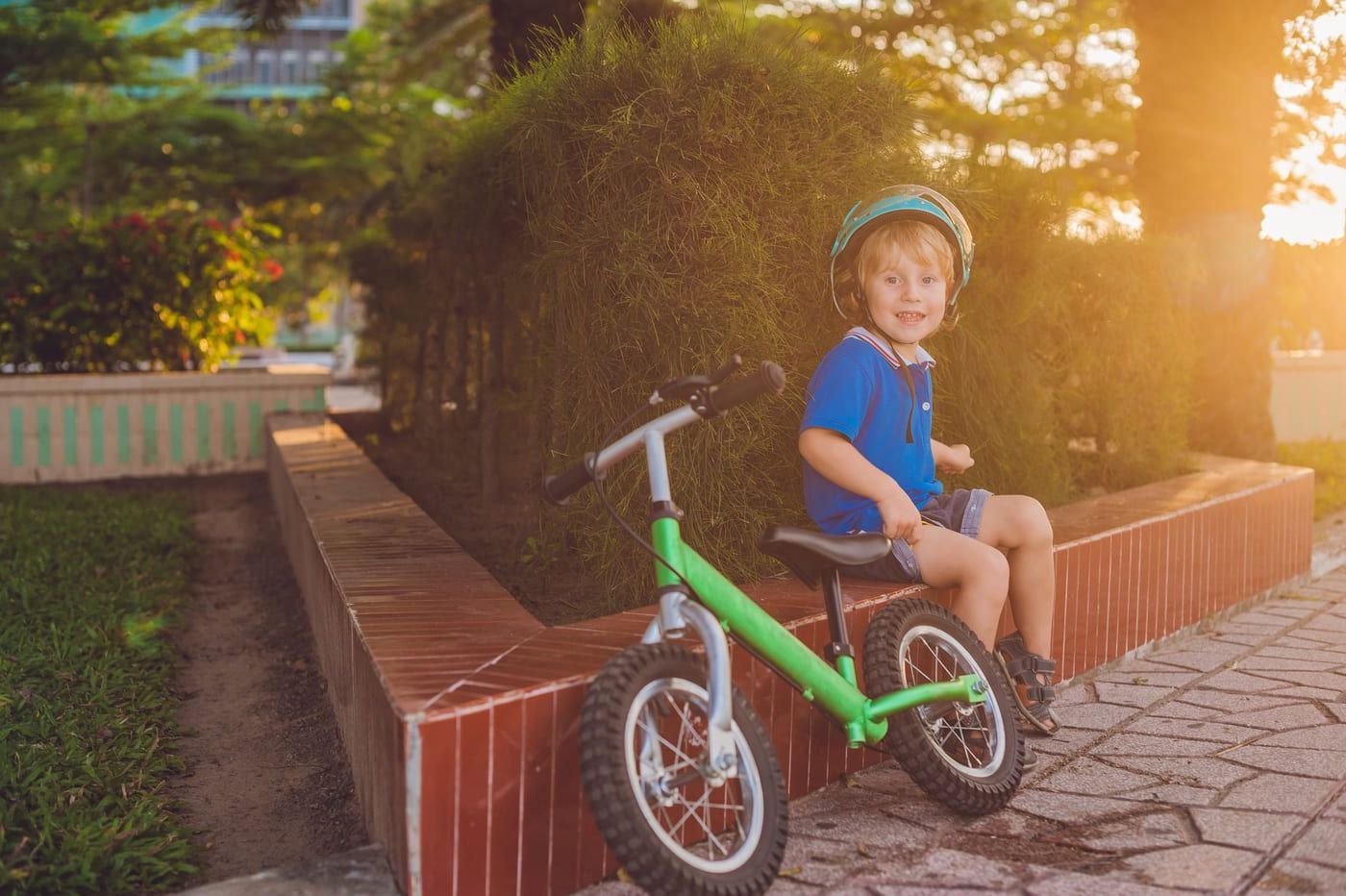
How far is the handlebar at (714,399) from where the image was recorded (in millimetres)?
2367

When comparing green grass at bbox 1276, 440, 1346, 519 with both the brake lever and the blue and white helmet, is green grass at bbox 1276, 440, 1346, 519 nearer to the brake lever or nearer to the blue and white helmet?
the blue and white helmet

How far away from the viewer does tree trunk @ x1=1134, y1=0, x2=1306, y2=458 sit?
7.26 meters

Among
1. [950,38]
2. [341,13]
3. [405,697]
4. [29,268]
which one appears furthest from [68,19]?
[341,13]

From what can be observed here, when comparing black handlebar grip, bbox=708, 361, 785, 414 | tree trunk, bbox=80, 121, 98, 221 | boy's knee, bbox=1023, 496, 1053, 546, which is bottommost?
boy's knee, bbox=1023, 496, 1053, 546

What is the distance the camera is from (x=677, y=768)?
97.1 inches

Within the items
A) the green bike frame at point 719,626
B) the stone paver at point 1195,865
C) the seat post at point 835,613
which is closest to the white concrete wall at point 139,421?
the seat post at point 835,613

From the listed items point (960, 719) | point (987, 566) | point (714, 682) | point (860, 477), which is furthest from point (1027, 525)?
point (714, 682)

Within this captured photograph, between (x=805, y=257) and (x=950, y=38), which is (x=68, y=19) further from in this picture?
(x=805, y=257)

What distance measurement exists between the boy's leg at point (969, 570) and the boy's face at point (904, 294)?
57 cm

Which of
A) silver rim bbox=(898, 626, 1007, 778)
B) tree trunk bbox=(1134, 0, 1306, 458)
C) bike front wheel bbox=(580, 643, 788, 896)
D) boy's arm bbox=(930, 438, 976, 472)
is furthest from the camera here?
tree trunk bbox=(1134, 0, 1306, 458)

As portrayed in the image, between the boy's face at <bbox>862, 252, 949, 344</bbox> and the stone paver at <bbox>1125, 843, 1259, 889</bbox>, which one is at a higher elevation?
the boy's face at <bbox>862, 252, 949, 344</bbox>

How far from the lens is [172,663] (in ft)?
14.8

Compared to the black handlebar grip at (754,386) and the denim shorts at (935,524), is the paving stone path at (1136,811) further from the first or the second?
the black handlebar grip at (754,386)

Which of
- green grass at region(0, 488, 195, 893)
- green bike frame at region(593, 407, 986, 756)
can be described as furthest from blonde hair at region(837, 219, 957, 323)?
green grass at region(0, 488, 195, 893)
